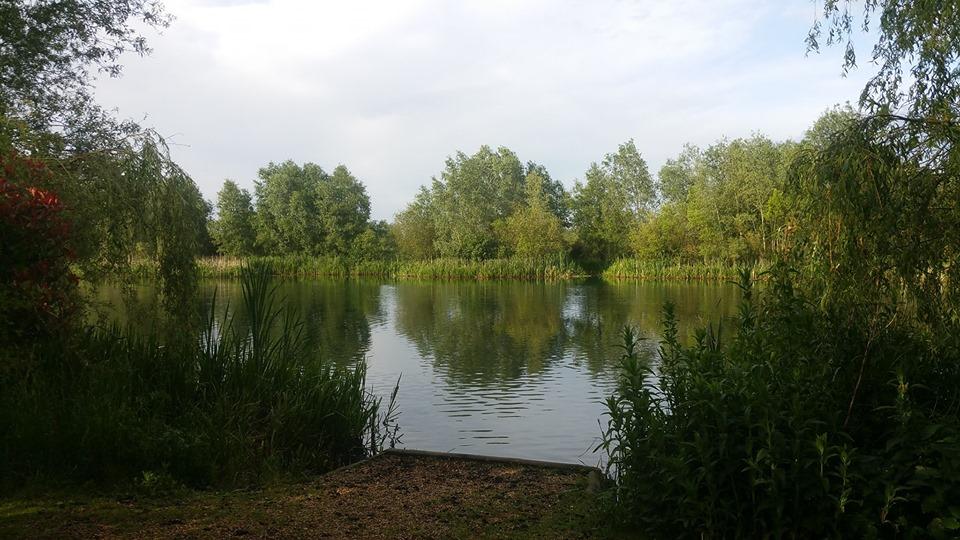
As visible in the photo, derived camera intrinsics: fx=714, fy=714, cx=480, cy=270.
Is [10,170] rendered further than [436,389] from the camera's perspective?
No

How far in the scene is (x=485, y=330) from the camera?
21.1 meters

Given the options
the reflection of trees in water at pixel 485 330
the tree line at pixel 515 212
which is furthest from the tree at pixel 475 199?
A: the reflection of trees in water at pixel 485 330

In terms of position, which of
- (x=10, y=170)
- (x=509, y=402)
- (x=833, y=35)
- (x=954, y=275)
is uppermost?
(x=833, y=35)

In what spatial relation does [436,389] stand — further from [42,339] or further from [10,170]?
[10,170]

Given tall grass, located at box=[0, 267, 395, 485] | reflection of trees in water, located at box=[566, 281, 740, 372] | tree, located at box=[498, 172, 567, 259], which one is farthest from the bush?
tree, located at box=[498, 172, 567, 259]

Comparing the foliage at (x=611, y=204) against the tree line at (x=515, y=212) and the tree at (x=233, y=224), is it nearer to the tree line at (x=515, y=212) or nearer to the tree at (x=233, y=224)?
the tree line at (x=515, y=212)

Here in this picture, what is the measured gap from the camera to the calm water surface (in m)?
9.32

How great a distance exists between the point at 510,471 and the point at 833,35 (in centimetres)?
600

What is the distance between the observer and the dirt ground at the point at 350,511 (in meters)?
4.43

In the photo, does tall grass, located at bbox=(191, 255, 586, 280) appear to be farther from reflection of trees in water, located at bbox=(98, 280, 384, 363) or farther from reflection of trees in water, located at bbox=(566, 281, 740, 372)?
reflection of trees in water, located at bbox=(98, 280, 384, 363)

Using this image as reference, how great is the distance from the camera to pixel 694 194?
2247 inches

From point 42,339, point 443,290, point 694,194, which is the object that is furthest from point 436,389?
point 694,194

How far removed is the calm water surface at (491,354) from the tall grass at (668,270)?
562 inches

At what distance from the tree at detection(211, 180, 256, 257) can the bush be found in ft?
209
